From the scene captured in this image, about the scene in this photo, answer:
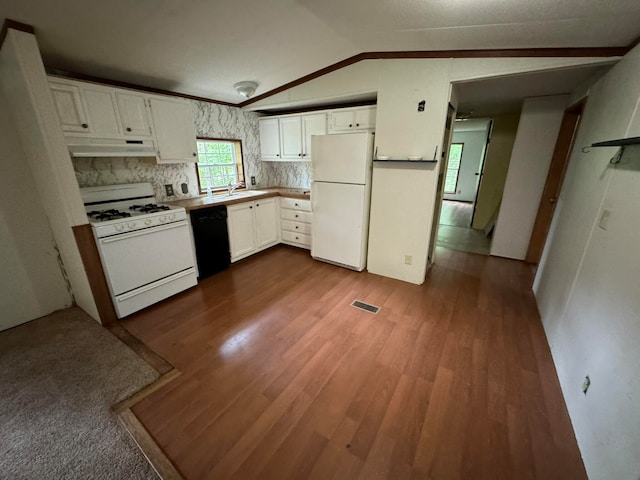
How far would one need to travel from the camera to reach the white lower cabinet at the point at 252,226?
11.3 feet

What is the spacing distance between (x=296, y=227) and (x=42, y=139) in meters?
2.79

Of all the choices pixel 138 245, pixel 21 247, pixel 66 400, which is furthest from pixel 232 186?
pixel 66 400

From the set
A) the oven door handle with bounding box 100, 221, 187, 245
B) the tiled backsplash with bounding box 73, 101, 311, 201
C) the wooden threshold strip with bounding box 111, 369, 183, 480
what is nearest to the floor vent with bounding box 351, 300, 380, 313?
the wooden threshold strip with bounding box 111, 369, 183, 480

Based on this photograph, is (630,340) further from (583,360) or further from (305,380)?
(305,380)

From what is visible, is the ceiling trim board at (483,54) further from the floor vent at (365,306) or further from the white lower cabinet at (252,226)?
the floor vent at (365,306)

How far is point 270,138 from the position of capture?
4172 mm

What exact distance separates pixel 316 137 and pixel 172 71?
5.43 feet

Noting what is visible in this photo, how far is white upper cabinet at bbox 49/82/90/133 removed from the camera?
2.07m

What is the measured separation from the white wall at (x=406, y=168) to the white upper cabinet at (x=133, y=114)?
2487mm

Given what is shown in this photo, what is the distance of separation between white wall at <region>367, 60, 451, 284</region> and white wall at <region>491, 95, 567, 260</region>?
1813 millimetres

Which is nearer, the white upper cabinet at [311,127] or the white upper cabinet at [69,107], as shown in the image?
the white upper cabinet at [69,107]

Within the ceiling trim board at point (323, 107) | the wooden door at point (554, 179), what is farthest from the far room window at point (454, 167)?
the ceiling trim board at point (323, 107)

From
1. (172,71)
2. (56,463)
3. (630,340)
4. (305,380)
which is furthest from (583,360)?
(172,71)

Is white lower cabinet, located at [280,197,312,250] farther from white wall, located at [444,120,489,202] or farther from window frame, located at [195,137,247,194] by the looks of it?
white wall, located at [444,120,489,202]
